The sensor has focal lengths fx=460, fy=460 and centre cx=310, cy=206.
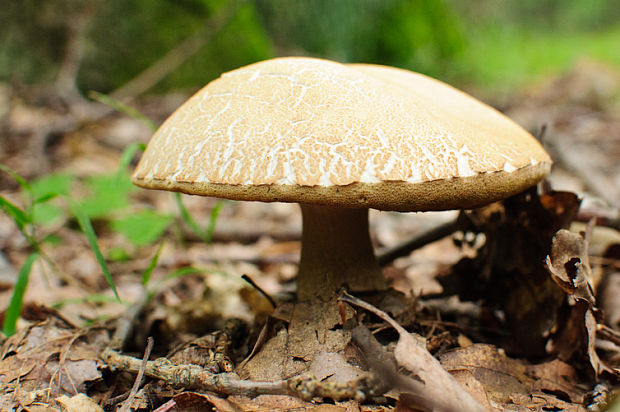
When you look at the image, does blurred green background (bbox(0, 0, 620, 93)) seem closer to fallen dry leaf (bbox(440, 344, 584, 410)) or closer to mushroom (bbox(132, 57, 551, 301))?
mushroom (bbox(132, 57, 551, 301))

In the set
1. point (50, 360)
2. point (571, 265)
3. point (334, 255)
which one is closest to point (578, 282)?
point (571, 265)

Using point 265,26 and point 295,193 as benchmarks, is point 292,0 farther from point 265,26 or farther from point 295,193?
point 295,193

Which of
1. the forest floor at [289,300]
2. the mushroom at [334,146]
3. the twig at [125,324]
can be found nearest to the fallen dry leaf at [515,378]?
the forest floor at [289,300]

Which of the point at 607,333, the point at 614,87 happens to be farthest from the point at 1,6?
the point at 614,87

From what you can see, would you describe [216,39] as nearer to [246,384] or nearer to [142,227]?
[142,227]

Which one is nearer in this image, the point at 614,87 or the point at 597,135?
the point at 597,135

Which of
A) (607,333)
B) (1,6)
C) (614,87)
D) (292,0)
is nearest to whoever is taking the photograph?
(607,333)

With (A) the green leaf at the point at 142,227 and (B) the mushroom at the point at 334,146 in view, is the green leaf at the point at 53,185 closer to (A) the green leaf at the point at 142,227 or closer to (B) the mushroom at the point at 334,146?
(A) the green leaf at the point at 142,227
